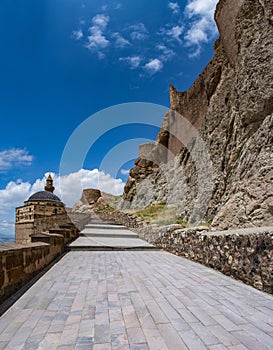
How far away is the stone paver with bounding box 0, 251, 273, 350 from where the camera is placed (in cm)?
228

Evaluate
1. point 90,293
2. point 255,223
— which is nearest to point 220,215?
point 255,223

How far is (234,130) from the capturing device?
11.3 m

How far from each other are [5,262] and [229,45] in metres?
15.7

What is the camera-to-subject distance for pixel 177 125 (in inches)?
1000

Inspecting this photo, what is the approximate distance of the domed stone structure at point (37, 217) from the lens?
19.6 m

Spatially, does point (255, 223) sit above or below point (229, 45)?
below

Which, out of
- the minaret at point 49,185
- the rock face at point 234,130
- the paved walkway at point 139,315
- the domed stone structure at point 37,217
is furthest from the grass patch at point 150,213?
the minaret at point 49,185

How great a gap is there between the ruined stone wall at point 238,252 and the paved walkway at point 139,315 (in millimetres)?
235

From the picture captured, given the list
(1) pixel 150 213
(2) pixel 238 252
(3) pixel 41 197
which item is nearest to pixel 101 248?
(2) pixel 238 252

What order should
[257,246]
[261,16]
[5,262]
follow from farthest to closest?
1. [261,16]
2. [257,246]
3. [5,262]

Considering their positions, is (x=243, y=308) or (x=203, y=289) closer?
(x=243, y=308)

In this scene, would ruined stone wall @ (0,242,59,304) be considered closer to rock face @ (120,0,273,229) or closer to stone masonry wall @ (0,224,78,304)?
stone masonry wall @ (0,224,78,304)

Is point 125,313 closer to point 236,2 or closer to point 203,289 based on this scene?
point 203,289

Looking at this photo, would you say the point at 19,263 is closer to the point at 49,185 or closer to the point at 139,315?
the point at 139,315
